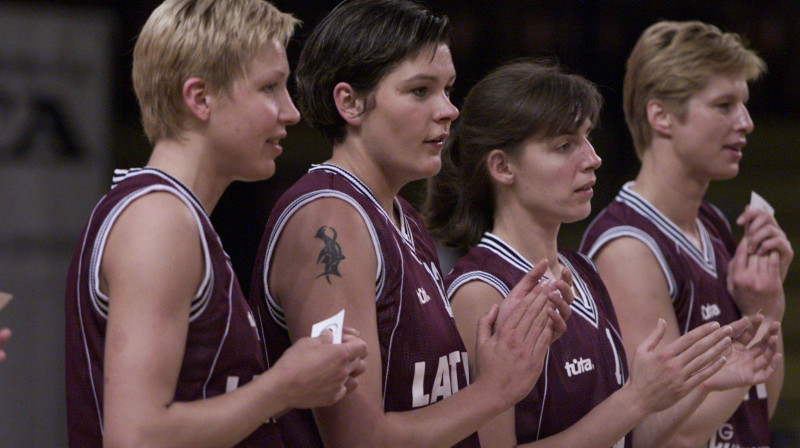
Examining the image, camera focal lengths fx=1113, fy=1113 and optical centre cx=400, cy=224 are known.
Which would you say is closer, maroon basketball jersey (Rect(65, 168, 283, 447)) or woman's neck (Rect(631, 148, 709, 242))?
maroon basketball jersey (Rect(65, 168, 283, 447))

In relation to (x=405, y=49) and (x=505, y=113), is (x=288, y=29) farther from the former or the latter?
(x=505, y=113)

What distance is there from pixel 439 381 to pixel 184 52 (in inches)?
→ 36.4

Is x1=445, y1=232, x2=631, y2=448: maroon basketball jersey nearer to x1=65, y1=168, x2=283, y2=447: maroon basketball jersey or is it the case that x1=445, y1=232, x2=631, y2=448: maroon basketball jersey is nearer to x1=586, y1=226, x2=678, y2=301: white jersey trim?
x1=586, y1=226, x2=678, y2=301: white jersey trim

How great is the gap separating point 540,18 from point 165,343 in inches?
176

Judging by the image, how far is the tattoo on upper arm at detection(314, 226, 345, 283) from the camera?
2.26 meters

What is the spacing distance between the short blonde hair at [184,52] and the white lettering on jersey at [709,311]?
1.93m

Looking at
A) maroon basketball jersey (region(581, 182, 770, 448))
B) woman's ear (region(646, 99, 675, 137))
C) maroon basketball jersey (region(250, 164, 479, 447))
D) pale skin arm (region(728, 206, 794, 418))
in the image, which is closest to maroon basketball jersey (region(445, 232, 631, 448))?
maroon basketball jersey (region(250, 164, 479, 447))

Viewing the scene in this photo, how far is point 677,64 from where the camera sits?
3668 mm

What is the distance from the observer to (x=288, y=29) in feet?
7.37

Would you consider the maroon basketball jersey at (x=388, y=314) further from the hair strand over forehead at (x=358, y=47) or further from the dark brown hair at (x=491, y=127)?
the dark brown hair at (x=491, y=127)

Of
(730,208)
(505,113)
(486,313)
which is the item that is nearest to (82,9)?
(505,113)

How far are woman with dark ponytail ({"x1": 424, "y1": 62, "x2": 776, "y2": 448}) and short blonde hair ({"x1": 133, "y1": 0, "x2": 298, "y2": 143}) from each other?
3.18 ft

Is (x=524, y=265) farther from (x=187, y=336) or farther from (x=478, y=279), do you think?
(x=187, y=336)

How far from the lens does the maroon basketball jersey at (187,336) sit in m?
2.00
